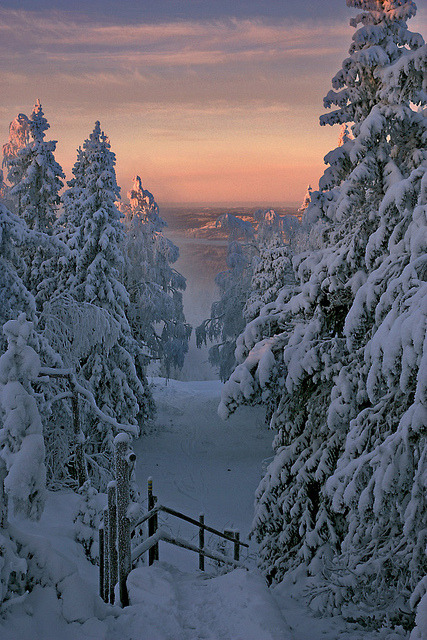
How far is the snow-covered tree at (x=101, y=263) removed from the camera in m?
17.6

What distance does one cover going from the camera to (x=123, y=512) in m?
5.85

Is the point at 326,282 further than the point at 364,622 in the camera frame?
Yes

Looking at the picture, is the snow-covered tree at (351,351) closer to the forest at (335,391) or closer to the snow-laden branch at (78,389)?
the forest at (335,391)

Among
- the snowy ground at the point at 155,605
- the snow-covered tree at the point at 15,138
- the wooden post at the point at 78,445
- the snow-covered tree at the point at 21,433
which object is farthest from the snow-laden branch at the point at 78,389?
the snow-covered tree at the point at 15,138

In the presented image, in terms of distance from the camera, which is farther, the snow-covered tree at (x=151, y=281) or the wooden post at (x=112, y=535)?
the snow-covered tree at (x=151, y=281)

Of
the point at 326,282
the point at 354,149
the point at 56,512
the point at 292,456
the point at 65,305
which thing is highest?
the point at 354,149

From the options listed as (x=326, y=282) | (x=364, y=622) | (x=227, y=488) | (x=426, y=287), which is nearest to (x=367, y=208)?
(x=326, y=282)

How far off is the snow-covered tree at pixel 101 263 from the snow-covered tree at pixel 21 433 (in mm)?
11765

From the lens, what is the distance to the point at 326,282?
817 cm

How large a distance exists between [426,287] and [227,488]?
16.3 m

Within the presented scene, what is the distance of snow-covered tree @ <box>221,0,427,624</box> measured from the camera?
607cm

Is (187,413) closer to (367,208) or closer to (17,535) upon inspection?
(367,208)

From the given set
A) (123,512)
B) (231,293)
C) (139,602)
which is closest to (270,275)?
(231,293)

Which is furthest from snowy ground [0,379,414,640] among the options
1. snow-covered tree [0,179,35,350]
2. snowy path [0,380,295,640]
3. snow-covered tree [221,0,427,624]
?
snow-covered tree [0,179,35,350]
